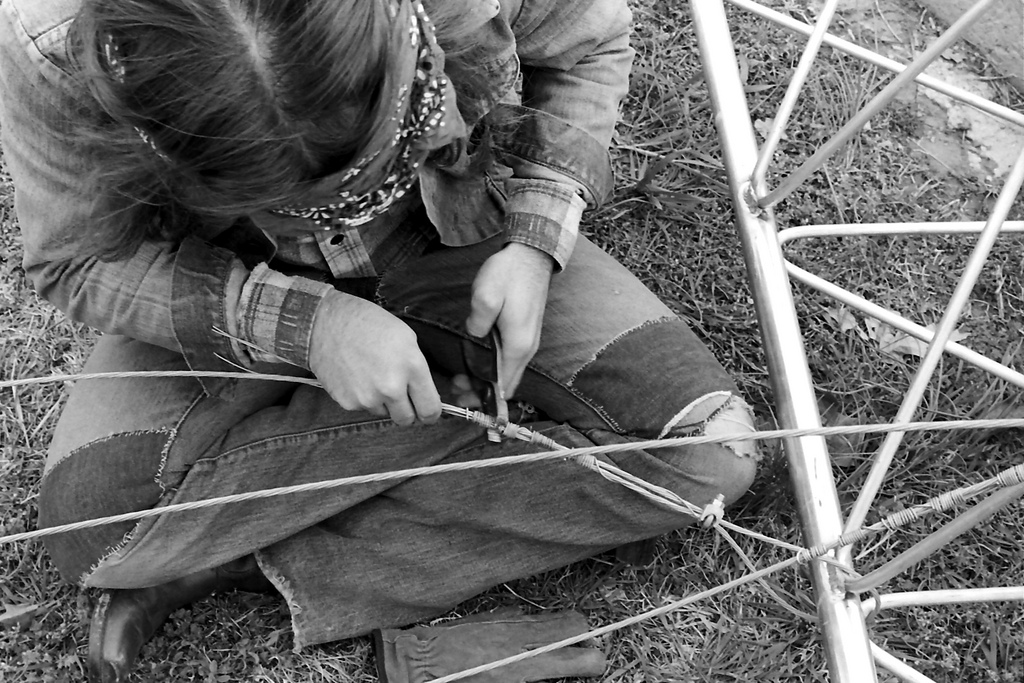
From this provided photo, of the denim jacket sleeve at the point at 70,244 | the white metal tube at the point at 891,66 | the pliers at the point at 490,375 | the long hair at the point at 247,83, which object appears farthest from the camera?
the white metal tube at the point at 891,66

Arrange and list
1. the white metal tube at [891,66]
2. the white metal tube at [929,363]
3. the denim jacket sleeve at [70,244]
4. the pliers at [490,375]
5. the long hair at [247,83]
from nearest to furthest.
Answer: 1. the long hair at [247,83]
2. the denim jacket sleeve at [70,244]
3. the white metal tube at [929,363]
4. the pliers at [490,375]
5. the white metal tube at [891,66]

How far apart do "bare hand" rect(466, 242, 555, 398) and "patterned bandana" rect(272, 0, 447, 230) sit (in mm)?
249

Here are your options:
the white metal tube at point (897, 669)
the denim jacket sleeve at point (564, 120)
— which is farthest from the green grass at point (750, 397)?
the denim jacket sleeve at point (564, 120)

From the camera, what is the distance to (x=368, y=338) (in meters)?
0.85

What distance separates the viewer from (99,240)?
85 centimetres

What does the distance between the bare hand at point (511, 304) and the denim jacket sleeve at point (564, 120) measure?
4 centimetres

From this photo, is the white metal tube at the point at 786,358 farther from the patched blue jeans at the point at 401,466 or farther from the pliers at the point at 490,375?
the pliers at the point at 490,375

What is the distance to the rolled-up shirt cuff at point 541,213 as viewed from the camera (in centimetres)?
99

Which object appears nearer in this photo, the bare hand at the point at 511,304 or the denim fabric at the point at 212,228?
the denim fabric at the point at 212,228

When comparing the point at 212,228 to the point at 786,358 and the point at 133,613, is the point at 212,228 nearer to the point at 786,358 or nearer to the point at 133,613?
the point at 133,613

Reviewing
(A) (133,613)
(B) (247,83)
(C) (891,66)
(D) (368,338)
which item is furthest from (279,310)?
(C) (891,66)

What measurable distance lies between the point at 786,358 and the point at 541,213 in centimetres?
34

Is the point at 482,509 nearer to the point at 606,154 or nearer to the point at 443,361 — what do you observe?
the point at 443,361

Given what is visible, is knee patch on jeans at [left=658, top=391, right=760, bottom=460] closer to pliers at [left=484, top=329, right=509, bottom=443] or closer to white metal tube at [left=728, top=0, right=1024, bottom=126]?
pliers at [left=484, top=329, right=509, bottom=443]
